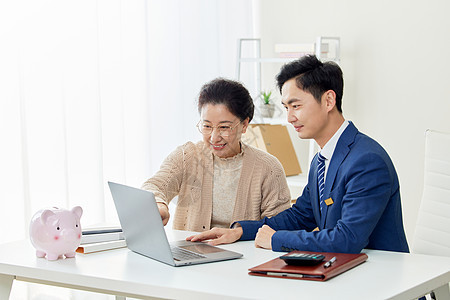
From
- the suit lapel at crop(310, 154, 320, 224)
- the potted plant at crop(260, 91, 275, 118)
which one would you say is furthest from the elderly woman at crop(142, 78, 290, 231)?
the potted plant at crop(260, 91, 275, 118)

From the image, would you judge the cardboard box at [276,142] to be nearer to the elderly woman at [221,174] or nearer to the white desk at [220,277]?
the elderly woman at [221,174]

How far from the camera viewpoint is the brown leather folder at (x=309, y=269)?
57.3 inches

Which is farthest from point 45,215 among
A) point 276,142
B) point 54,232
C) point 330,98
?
point 276,142

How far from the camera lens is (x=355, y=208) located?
1.76 meters

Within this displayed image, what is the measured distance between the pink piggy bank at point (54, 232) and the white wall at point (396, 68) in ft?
8.41

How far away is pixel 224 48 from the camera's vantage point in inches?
158

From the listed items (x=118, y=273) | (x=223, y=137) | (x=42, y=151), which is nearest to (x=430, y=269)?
(x=118, y=273)

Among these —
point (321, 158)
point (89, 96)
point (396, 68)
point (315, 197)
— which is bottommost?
point (315, 197)

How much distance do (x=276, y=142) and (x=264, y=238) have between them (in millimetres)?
2048

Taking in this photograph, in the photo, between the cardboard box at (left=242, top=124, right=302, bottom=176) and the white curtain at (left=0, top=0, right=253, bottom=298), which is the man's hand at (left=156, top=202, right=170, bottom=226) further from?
the cardboard box at (left=242, top=124, right=302, bottom=176)

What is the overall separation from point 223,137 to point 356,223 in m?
0.77

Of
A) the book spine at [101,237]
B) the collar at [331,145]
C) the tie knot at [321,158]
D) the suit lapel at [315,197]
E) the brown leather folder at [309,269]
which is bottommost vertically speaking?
the book spine at [101,237]

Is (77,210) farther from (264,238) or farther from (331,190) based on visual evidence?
(331,190)

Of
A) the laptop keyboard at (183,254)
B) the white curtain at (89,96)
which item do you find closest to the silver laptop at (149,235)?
the laptop keyboard at (183,254)
